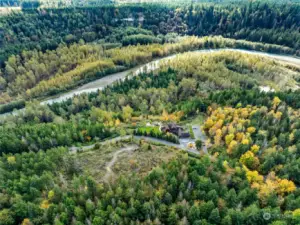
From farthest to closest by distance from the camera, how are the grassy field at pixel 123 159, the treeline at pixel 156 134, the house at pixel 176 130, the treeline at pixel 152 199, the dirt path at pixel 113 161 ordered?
the house at pixel 176 130
the treeline at pixel 156 134
the grassy field at pixel 123 159
the dirt path at pixel 113 161
the treeline at pixel 152 199

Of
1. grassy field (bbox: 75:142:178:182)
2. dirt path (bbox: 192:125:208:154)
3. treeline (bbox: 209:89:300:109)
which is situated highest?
treeline (bbox: 209:89:300:109)

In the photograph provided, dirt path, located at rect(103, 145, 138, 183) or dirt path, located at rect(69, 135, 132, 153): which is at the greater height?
dirt path, located at rect(103, 145, 138, 183)

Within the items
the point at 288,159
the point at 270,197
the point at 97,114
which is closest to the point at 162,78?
the point at 97,114

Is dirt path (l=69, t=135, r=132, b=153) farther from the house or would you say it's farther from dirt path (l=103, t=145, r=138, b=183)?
the house

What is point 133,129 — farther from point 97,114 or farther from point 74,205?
point 74,205

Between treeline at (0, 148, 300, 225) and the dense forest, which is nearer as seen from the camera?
treeline at (0, 148, 300, 225)

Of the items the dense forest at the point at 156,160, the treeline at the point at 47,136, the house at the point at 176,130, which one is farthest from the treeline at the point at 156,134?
the treeline at the point at 47,136

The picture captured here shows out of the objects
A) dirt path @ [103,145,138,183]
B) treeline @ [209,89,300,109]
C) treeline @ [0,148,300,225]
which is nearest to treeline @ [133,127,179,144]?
dirt path @ [103,145,138,183]

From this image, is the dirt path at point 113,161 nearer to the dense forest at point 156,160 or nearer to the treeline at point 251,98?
the dense forest at point 156,160
